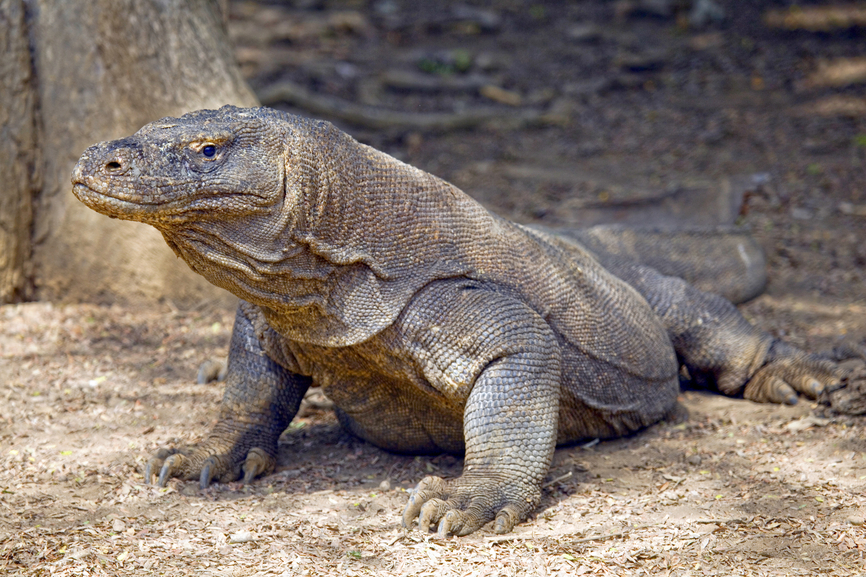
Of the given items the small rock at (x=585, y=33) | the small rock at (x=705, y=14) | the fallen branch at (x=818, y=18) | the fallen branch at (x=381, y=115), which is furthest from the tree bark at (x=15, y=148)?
the fallen branch at (x=818, y=18)

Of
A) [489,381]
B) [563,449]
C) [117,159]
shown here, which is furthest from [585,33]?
→ [117,159]

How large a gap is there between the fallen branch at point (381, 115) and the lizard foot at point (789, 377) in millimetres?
6883

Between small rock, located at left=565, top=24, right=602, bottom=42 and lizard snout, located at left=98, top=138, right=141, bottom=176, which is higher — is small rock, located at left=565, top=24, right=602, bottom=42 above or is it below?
above

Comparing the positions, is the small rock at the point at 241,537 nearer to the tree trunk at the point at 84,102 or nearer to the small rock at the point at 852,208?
the tree trunk at the point at 84,102

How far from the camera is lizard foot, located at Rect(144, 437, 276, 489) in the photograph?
403 cm

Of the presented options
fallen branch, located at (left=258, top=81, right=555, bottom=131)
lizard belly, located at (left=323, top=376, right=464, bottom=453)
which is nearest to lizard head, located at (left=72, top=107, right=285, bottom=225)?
lizard belly, located at (left=323, top=376, right=464, bottom=453)

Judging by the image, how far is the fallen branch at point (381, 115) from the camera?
1129 cm

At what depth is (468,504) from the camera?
358 centimetres

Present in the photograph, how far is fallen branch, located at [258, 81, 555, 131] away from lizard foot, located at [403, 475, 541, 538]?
8197mm

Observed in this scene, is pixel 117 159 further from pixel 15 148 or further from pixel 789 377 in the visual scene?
pixel 789 377

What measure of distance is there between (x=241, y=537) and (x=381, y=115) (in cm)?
852

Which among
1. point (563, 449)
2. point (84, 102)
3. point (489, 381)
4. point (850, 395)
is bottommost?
point (563, 449)

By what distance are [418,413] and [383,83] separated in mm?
9140

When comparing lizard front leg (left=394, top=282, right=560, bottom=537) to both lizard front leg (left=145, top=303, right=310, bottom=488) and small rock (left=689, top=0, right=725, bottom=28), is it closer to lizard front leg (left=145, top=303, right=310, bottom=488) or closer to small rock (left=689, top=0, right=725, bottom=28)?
lizard front leg (left=145, top=303, right=310, bottom=488)
